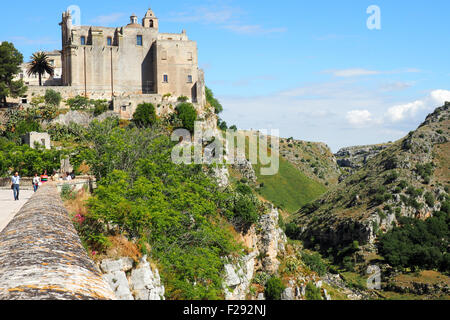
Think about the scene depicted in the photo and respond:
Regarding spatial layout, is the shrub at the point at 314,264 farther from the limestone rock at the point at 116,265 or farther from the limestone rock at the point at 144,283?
the limestone rock at the point at 116,265

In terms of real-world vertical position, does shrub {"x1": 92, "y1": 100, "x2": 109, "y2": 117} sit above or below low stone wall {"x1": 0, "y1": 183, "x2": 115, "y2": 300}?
above

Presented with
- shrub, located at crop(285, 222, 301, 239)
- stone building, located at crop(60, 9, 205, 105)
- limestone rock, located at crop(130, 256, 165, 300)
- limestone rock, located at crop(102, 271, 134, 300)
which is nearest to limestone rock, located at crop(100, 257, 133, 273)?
limestone rock, located at crop(102, 271, 134, 300)

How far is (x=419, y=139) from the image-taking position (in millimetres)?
102688

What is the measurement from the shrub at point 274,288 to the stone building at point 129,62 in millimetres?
24403

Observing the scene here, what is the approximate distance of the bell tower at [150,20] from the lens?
62.3 meters

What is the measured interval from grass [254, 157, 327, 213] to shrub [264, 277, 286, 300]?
40.2 metres

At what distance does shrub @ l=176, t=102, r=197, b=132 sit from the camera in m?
55.2

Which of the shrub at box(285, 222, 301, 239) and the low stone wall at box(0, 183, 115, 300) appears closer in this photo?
the low stone wall at box(0, 183, 115, 300)

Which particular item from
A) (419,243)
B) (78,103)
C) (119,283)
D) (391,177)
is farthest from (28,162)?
(391,177)

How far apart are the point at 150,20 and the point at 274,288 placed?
35.6 meters

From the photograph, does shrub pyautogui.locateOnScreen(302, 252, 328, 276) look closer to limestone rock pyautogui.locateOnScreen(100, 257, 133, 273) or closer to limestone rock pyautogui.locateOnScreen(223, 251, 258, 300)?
limestone rock pyautogui.locateOnScreen(223, 251, 258, 300)
